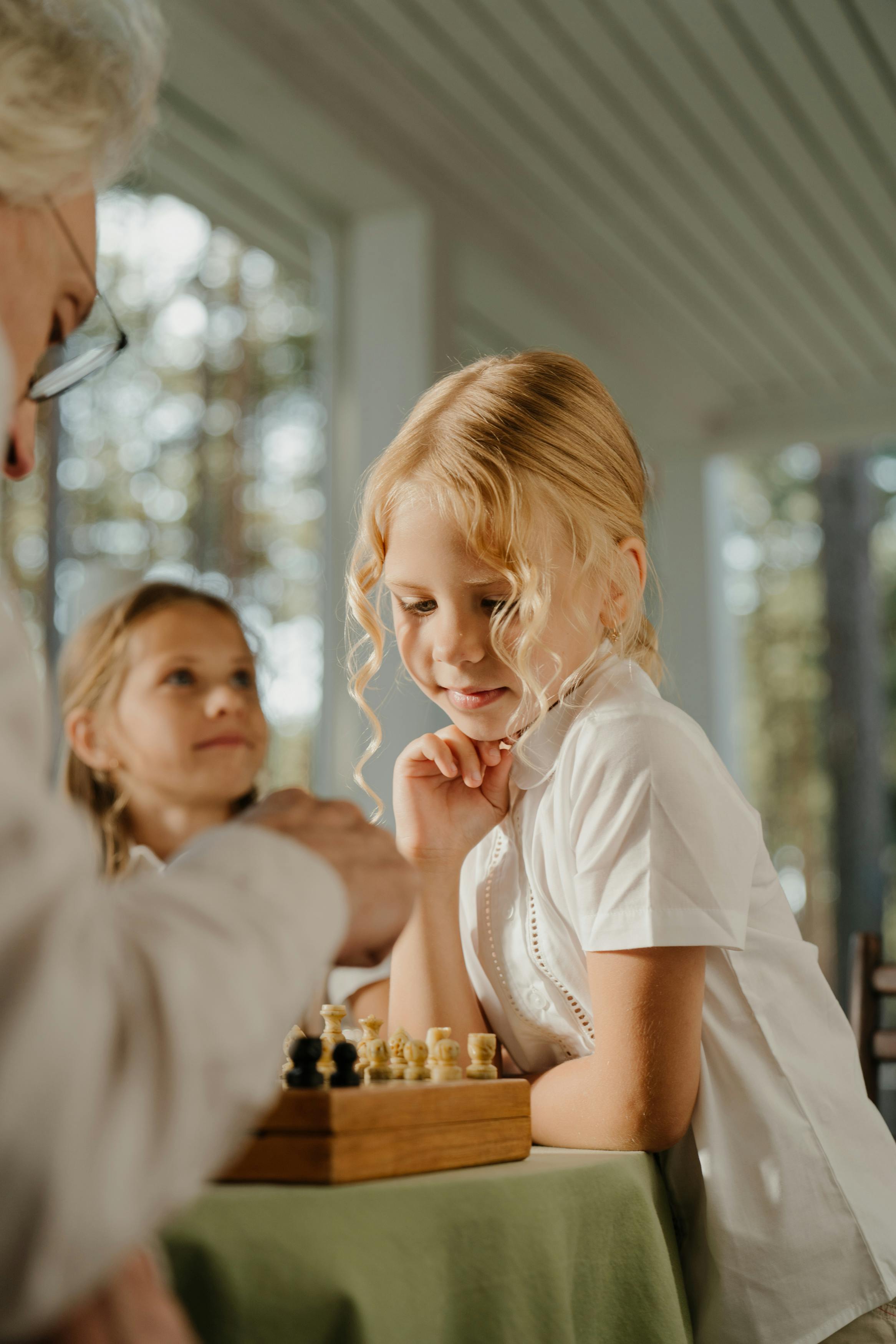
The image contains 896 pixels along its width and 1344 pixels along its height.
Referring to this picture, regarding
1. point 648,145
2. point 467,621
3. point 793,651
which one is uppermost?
point 648,145

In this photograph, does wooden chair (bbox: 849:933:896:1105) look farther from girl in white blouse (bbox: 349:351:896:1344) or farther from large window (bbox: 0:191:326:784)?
large window (bbox: 0:191:326:784)

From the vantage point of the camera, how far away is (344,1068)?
932 mm

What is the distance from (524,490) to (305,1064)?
2.56ft

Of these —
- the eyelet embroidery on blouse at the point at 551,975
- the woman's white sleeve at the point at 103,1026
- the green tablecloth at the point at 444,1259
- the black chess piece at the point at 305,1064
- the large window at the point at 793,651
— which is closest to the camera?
the woman's white sleeve at the point at 103,1026

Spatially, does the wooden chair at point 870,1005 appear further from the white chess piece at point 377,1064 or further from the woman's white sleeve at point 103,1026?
the woman's white sleeve at point 103,1026

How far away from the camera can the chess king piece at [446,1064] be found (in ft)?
3.45

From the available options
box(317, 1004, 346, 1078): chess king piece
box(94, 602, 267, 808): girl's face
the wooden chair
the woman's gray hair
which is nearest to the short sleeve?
box(317, 1004, 346, 1078): chess king piece

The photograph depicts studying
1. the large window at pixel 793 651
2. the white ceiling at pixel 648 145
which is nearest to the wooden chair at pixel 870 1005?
the white ceiling at pixel 648 145

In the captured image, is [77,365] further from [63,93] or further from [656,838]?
[656,838]

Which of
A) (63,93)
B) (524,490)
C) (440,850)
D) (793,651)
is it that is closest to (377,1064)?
(440,850)

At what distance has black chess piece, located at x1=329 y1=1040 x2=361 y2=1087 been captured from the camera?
0.91 m

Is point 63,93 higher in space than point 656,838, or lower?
higher

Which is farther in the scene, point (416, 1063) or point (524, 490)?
point (524, 490)

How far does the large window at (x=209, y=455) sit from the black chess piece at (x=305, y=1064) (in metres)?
9.61
